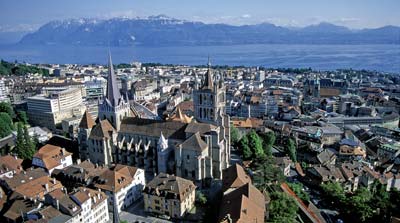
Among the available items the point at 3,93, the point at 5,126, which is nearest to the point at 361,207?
the point at 5,126

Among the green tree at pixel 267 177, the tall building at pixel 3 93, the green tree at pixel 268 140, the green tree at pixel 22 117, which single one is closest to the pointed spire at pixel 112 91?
the green tree at pixel 267 177

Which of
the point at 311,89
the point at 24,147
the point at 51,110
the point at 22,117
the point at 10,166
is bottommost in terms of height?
the point at 311,89

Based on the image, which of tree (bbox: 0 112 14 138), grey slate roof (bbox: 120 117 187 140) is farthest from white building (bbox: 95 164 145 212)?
tree (bbox: 0 112 14 138)

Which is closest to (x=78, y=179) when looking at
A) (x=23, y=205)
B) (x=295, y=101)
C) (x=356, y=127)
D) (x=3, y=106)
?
(x=23, y=205)

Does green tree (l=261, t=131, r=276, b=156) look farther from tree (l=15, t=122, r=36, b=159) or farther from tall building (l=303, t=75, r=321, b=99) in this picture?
tall building (l=303, t=75, r=321, b=99)

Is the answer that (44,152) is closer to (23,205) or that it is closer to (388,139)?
(23,205)

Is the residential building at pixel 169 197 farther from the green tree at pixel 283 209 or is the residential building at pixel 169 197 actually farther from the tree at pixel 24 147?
the tree at pixel 24 147

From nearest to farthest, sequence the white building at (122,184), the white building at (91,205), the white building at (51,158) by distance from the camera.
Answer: the white building at (91,205)
the white building at (122,184)
the white building at (51,158)

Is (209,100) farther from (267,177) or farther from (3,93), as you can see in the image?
(3,93)
